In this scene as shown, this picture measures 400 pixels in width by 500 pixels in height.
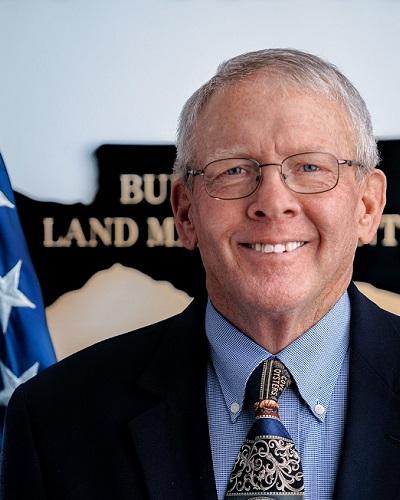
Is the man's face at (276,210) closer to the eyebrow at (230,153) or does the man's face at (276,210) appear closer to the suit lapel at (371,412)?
the eyebrow at (230,153)

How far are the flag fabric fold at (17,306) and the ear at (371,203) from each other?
1106mm

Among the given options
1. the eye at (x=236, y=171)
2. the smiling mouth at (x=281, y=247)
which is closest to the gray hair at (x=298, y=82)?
the eye at (x=236, y=171)

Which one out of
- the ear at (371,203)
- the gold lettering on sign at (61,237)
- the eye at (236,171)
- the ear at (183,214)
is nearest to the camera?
the eye at (236,171)

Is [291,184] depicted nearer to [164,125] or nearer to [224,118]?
[224,118]

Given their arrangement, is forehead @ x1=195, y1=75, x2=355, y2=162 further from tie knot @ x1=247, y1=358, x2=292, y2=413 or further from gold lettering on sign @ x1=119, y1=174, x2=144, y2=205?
gold lettering on sign @ x1=119, y1=174, x2=144, y2=205

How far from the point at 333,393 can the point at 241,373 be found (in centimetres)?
20

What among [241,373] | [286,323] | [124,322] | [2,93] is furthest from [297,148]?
[2,93]

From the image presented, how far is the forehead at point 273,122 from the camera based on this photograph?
1.57 metres

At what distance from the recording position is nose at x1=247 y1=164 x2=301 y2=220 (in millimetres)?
1539

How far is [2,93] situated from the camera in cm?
241

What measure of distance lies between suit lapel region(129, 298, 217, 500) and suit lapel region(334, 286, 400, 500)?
0.28m

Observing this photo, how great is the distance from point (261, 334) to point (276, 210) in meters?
0.29

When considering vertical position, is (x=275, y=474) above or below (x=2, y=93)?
below

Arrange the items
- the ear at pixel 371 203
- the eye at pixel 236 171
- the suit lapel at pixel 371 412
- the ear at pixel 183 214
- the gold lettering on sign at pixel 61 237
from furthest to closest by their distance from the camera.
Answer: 1. the gold lettering on sign at pixel 61 237
2. the ear at pixel 183 214
3. the ear at pixel 371 203
4. the eye at pixel 236 171
5. the suit lapel at pixel 371 412
